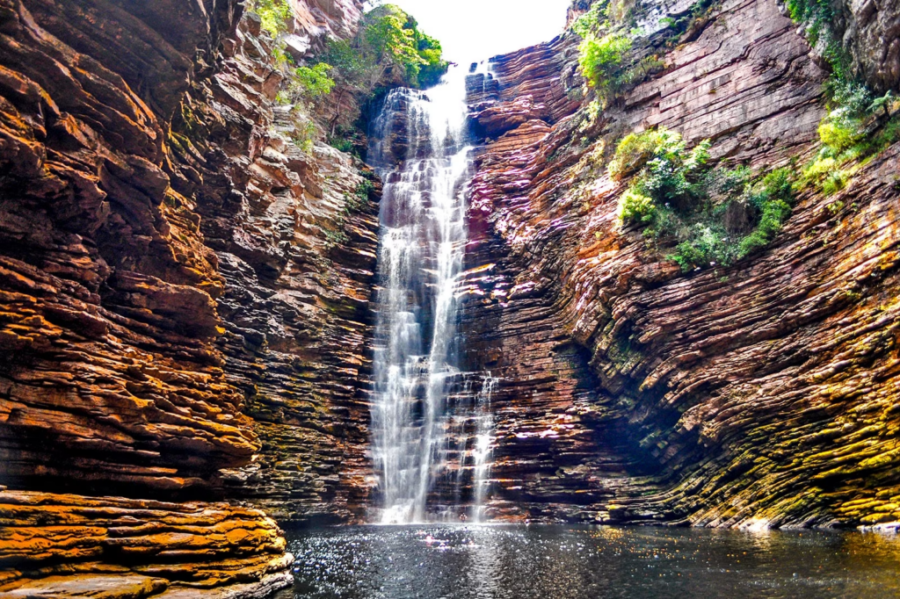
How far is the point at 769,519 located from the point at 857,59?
14.3 m

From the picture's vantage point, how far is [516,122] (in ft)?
113

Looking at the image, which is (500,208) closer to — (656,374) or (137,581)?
(656,374)

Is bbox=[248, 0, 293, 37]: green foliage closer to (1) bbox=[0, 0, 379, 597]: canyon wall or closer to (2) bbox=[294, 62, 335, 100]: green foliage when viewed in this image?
(2) bbox=[294, 62, 335, 100]: green foliage

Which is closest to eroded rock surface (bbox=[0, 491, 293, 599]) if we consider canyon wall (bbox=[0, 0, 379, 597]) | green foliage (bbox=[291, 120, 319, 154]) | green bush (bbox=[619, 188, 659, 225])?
canyon wall (bbox=[0, 0, 379, 597])

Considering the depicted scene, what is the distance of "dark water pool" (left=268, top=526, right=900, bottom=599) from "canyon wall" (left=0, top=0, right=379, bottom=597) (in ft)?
7.88

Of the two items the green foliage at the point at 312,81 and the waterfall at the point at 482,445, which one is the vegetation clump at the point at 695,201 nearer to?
the waterfall at the point at 482,445

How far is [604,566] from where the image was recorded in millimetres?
11234

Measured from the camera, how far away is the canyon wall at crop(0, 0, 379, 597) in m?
8.29

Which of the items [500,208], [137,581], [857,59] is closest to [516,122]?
[500,208]

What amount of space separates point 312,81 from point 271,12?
4575 mm

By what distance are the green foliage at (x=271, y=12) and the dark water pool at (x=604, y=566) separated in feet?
78.5

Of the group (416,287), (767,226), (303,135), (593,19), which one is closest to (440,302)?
(416,287)

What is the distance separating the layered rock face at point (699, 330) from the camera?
14312 millimetres

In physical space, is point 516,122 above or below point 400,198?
above
